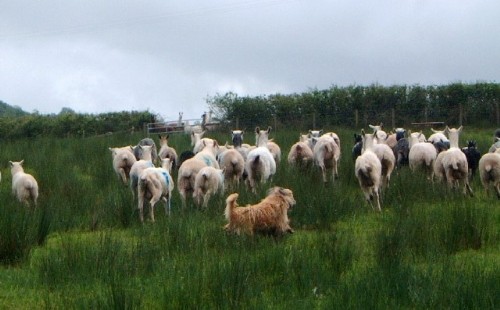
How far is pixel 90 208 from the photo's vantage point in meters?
17.4

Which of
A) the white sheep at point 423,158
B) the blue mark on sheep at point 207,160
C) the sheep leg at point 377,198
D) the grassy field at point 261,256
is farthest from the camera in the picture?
the white sheep at point 423,158

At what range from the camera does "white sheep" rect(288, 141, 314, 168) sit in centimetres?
2303

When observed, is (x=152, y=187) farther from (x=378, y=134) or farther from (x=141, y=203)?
(x=378, y=134)

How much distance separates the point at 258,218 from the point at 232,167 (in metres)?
7.23

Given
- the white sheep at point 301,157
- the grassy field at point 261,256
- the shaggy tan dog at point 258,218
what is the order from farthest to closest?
the white sheep at point 301,157
the shaggy tan dog at point 258,218
the grassy field at point 261,256

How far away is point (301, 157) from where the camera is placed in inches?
915

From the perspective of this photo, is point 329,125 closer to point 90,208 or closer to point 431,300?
point 90,208

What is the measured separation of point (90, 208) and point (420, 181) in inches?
277

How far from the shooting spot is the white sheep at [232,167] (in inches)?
809

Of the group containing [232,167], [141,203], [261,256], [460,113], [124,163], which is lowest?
[261,256]

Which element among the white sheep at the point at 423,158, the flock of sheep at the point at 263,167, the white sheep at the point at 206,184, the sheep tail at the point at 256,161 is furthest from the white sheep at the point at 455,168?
the white sheep at the point at 206,184

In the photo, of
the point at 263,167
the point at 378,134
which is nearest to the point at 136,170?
the point at 263,167

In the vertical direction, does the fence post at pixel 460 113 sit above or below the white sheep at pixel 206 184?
above

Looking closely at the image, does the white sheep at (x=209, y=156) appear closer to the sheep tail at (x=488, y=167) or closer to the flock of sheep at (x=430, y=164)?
the flock of sheep at (x=430, y=164)
